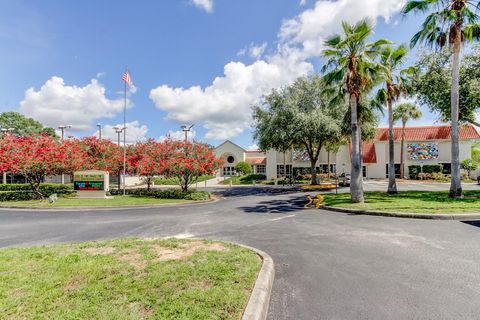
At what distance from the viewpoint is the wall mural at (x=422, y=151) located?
36.7m

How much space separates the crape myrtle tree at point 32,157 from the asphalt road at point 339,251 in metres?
7.42

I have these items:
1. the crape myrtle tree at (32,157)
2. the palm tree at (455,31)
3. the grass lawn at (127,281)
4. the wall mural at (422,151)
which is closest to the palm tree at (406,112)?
the wall mural at (422,151)

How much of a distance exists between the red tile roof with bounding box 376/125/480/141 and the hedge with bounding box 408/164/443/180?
4089 millimetres

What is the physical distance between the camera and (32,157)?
17172 millimetres

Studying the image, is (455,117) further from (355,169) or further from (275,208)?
(275,208)

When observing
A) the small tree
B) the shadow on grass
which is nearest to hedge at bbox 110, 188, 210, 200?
the shadow on grass

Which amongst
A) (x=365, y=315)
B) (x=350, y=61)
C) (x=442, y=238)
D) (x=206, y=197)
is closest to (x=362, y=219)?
(x=442, y=238)

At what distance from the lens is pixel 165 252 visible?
5988mm

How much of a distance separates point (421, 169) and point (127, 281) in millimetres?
41782

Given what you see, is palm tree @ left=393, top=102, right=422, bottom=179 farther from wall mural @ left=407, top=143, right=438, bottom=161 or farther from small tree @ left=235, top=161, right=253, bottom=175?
small tree @ left=235, top=161, right=253, bottom=175

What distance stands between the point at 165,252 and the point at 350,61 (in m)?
13.2

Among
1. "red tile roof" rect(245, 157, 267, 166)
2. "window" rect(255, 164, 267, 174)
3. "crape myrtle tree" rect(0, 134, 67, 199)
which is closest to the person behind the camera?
"crape myrtle tree" rect(0, 134, 67, 199)

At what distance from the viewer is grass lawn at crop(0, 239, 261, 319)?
344 cm

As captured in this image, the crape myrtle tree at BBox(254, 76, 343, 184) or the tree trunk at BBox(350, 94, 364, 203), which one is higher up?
the crape myrtle tree at BBox(254, 76, 343, 184)
